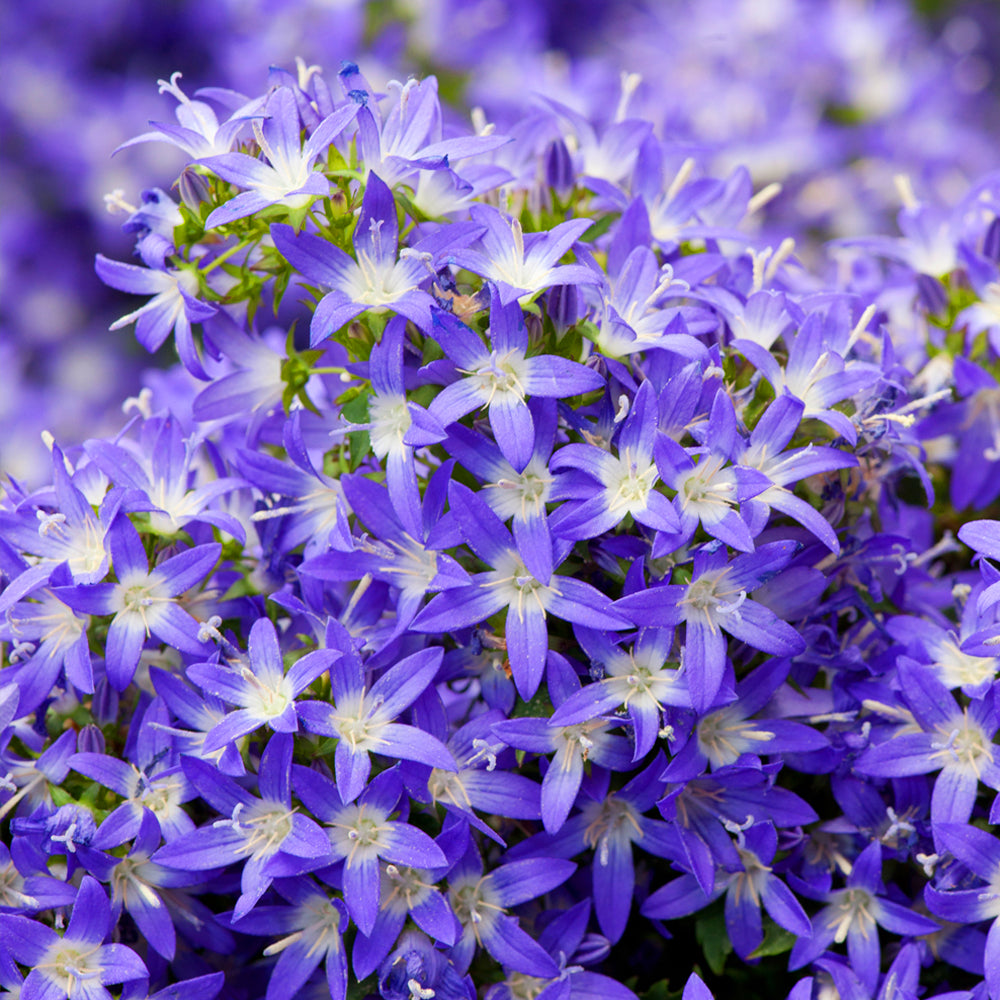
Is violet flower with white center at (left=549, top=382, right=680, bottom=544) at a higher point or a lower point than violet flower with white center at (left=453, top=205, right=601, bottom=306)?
lower

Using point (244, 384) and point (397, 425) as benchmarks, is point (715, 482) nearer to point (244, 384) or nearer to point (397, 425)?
point (397, 425)

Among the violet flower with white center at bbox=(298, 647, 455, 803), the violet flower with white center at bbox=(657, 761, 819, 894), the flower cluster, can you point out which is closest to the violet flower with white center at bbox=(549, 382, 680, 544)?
the flower cluster

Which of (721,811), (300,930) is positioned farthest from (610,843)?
(300,930)

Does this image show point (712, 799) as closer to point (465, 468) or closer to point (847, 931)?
point (847, 931)

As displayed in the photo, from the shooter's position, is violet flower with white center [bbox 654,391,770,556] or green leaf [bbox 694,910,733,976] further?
green leaf [bbox 694,910,733,976]

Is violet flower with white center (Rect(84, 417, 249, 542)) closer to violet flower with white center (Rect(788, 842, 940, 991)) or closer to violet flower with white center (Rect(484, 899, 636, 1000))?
violet flower with white center (Rect(484, 899, 636, 1000))

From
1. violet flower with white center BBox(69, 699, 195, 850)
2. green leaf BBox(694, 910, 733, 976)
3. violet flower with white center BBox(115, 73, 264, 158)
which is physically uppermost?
violet flower with white center BBox(115, 73, 264, 158)

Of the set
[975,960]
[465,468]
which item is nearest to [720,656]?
[465,468]
